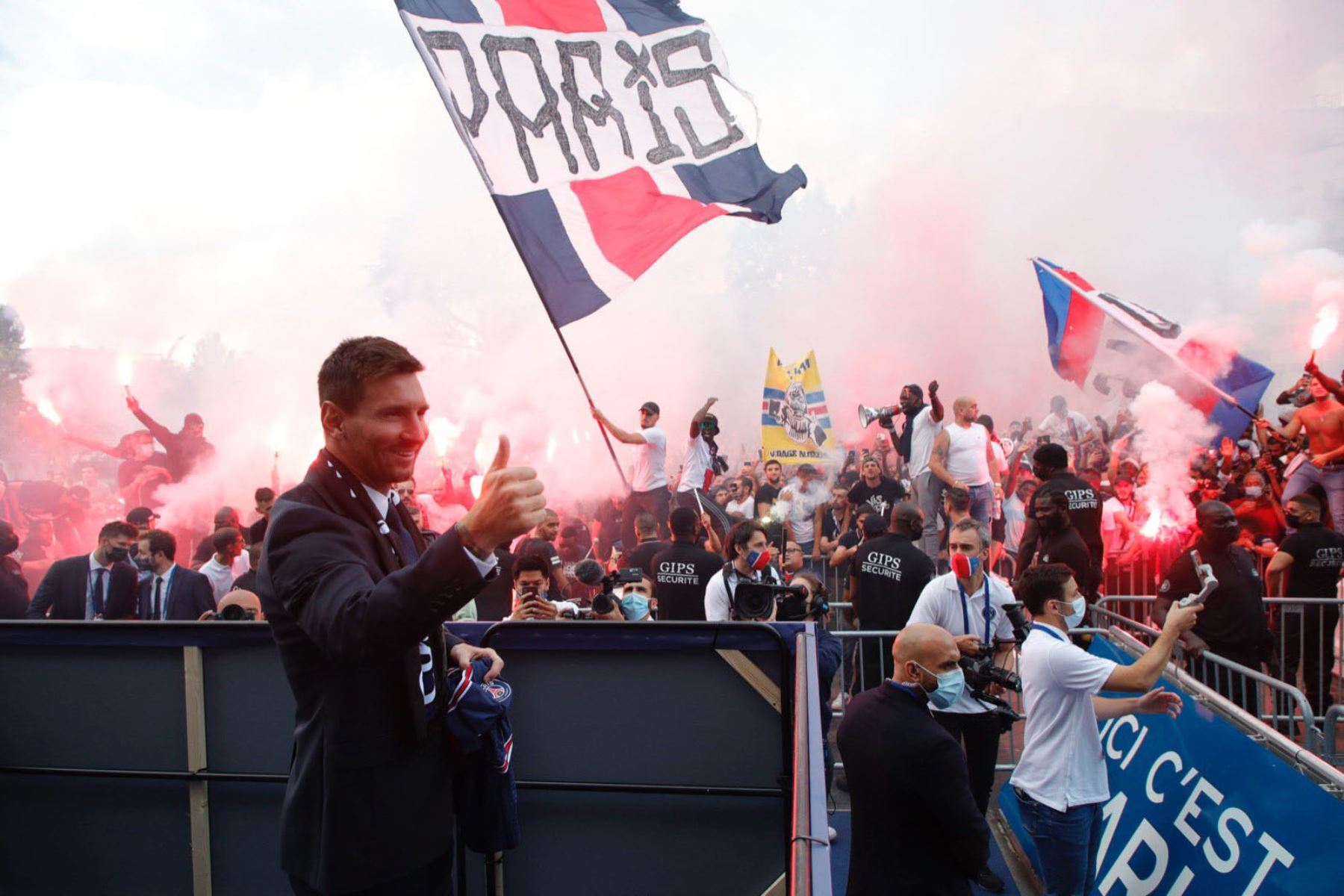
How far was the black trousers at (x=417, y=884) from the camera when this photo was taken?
6.48 feet

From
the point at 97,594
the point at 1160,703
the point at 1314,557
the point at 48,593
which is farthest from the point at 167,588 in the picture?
the point at 1314,557

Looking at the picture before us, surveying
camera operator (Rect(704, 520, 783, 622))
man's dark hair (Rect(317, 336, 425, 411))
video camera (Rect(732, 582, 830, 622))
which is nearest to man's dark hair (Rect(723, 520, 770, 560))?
camera operator (Rect(704, 520, 783, 622))

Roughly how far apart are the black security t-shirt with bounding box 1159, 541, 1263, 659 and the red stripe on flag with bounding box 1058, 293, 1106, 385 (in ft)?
19.4

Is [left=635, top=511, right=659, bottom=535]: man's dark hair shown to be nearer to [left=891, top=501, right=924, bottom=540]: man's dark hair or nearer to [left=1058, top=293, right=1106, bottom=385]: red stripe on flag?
[left=891, top=501, right=924, bottom=540]: man's dark hair

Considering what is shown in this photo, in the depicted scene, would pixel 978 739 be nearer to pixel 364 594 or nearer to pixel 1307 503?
pixel 1307 503

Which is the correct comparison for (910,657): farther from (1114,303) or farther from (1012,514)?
(1114,303)

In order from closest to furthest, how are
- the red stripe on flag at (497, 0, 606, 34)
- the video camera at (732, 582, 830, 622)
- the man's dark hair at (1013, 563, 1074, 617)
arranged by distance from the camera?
the man's dark hair at (1013, 563, 1074, 617) → the video camera at (732, 582, 830, 622) → the red stripe on flag at (497, 0, 606, 34)

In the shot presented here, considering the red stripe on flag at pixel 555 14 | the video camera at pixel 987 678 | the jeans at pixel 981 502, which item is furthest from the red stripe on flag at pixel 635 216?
the video camera at pixel 987 678

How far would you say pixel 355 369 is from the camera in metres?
1.89

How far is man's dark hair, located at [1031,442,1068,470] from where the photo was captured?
282 inches

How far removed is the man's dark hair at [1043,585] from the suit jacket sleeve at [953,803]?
114 cm

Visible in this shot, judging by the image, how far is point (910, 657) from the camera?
361 centimetres

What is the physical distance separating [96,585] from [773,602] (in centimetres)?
477

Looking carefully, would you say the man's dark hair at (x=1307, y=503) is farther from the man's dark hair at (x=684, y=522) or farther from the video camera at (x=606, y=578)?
the video camera at (x=606, y=578)
